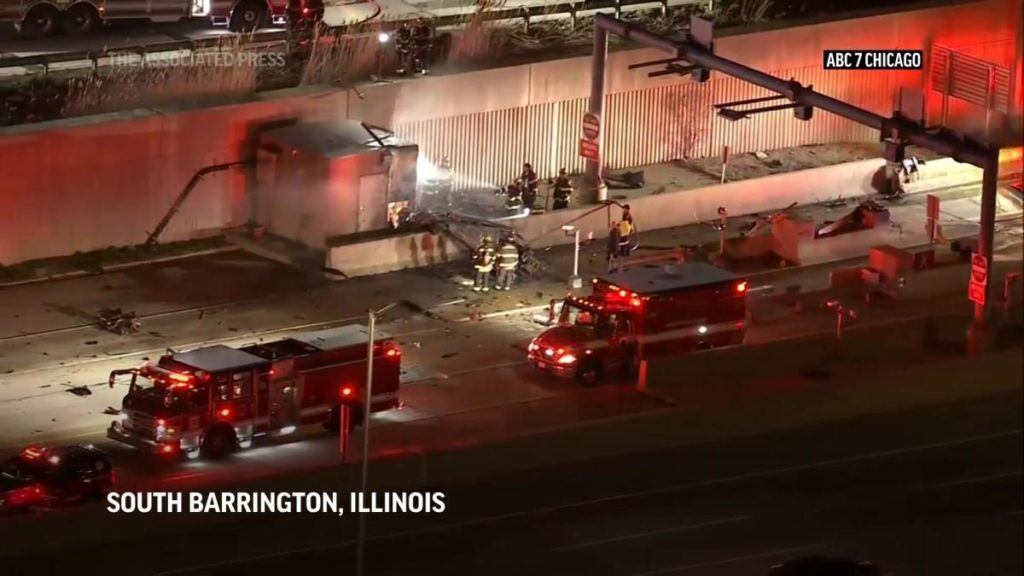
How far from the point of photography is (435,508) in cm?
3891

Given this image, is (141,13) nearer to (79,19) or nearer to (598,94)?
(79,19)

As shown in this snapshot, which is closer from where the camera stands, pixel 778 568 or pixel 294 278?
pixel 778 568

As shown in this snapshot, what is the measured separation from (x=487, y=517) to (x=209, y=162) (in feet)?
43.6

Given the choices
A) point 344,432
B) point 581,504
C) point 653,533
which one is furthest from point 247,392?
point 653,533

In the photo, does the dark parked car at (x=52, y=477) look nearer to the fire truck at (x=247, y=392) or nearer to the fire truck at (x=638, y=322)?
the fire truck at (x=247, y=392)

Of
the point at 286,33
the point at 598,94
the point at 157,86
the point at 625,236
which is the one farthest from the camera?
the point at 286,33

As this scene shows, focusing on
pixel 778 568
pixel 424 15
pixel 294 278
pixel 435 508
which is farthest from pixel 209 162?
pixel 778 568

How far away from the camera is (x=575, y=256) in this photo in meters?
49.2

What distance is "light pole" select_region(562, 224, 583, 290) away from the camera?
160 feet

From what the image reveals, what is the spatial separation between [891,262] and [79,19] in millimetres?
16883

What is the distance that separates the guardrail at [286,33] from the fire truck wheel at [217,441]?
11.9 m

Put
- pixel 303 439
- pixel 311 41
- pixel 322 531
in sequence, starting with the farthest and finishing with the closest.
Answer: pixel 311 41
pixel 303 439
pixel 322 531

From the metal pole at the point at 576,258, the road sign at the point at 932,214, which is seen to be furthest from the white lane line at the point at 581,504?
the metal pole at the point at 576,258

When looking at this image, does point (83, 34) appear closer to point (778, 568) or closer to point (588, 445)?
point (588, 445)
